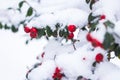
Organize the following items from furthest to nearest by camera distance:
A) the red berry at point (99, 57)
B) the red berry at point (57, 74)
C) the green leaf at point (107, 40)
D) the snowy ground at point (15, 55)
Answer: the snowy ground at point (15, 55), the red berry at point (57, 74), the red berry at point (99, 57), the green leaf at point (107, 40)

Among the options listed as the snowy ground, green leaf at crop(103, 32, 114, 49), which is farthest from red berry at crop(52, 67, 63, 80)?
the snowy ground

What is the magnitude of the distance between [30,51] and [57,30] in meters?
3.10

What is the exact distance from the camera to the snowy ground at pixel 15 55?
14.7 ft

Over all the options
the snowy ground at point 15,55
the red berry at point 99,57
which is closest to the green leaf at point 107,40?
the red berry at point 99,57

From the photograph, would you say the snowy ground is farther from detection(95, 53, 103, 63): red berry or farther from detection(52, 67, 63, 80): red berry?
detection(95, 53, 103, 63): red berry

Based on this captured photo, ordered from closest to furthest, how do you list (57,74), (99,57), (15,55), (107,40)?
(107,40)
(99,57)
(57,74)
(15,55)

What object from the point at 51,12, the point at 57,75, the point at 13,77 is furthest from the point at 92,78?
the point at 13,77

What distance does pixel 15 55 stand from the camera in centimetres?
484

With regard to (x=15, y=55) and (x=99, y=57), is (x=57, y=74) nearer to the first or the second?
(x=99, y=57)

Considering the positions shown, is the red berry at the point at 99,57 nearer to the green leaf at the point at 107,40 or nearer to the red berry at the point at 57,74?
the red berry at the point at 57,74

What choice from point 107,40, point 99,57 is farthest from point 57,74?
point 107,40

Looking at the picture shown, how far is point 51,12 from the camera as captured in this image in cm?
178

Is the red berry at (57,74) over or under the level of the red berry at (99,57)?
under

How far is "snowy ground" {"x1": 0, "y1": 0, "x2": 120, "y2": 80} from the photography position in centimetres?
449
